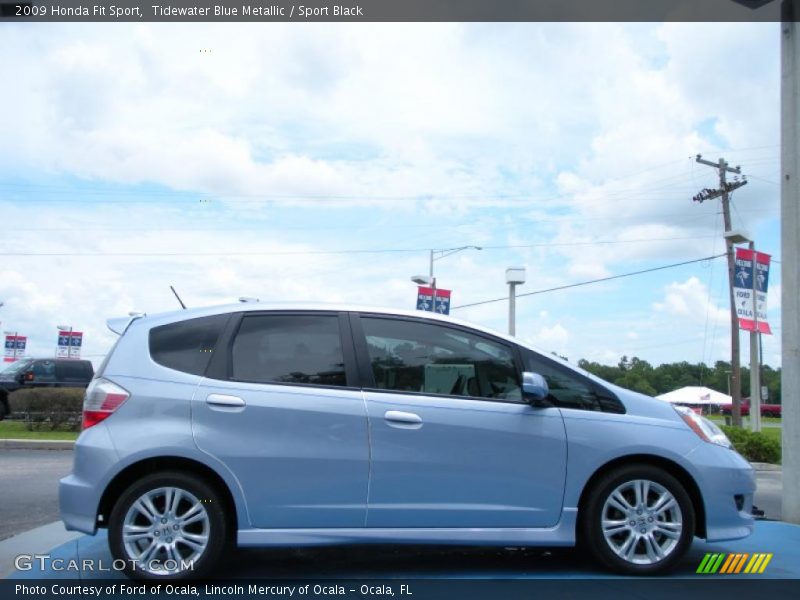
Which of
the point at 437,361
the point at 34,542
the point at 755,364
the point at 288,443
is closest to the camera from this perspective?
the point at 288,443

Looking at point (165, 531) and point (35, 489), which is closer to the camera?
point (165, 531)

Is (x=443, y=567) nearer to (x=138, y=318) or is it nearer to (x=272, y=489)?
(x=272, y=489)

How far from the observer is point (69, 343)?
95.9 ft

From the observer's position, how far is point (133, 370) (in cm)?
506

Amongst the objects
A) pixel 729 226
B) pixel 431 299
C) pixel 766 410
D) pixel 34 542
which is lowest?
pixel 766 410

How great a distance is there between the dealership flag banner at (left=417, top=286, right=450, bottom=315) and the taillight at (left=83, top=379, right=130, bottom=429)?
1411 cm

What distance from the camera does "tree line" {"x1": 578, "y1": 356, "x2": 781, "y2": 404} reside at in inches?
263

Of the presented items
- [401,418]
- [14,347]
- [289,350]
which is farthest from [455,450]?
[14,347]

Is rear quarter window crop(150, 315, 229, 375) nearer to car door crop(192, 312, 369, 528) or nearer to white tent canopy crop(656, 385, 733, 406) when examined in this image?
car door crop(192, 312, 369, 528)

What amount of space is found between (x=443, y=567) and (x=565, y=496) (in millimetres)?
1019

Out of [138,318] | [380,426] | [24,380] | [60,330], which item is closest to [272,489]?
[380,426]

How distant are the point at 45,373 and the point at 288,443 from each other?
2079 centimetres

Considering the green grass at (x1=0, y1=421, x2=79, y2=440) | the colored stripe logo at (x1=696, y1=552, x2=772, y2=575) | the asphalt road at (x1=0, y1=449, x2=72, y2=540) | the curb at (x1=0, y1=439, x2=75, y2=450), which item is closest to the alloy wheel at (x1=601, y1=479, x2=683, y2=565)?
the colored stripe logo at (x1=696, y1=552, x2=772, y2=575)

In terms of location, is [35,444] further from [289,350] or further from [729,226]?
[729,226]
